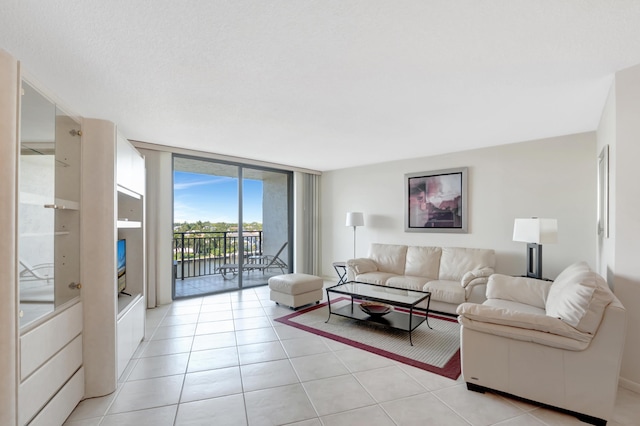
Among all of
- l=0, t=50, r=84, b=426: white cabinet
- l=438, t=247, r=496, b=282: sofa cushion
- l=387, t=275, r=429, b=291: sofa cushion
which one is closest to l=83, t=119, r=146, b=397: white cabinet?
l=0, t=50, r=84, b=426: white cabinet

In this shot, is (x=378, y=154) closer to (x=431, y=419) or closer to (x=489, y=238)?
(x=489, y=238)

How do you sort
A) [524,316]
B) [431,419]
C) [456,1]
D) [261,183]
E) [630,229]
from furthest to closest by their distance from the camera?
1. [261,183]
2. [630,229]
3. [524,316]
4. [431,419]
5. [456,1]

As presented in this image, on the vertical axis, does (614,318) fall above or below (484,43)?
below

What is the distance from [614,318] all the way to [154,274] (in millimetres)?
4984

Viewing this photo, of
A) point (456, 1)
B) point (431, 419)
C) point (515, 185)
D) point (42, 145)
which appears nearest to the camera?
point (456, 1)

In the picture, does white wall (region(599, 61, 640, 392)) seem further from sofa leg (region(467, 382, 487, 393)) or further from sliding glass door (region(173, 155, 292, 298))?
sliding glass door (region(173, 155, 292, 298))

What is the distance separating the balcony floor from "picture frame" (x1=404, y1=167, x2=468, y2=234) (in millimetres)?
3209

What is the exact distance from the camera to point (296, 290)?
13.6 ft

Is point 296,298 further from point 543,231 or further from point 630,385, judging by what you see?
point 630,385

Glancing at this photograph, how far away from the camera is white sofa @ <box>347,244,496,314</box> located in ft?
12.5

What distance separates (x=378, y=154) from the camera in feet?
16.1

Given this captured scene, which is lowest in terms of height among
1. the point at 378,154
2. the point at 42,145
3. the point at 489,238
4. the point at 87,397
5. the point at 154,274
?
the point at 87,397

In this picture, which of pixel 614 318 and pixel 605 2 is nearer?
pixel 605 2

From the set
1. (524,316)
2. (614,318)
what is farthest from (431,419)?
(614,318)
